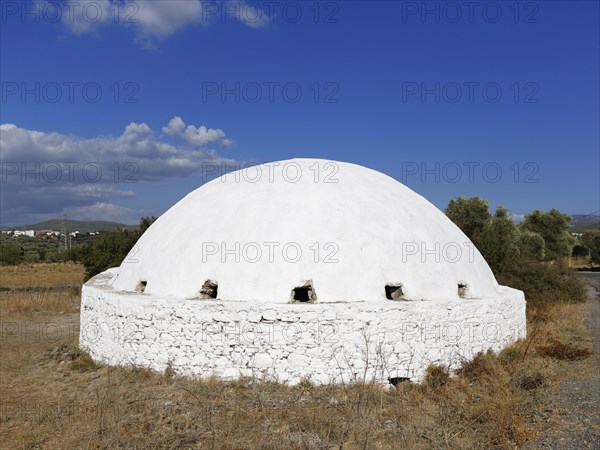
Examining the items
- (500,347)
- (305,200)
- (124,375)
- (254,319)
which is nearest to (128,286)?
(124,375)

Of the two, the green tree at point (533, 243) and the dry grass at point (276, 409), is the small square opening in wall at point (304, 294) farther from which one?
the green tree at point (533, 243)

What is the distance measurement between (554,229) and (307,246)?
4973cm

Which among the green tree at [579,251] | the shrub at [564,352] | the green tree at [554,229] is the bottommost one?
the shrub at [564,352]

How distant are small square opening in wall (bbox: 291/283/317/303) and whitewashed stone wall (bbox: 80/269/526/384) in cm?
46

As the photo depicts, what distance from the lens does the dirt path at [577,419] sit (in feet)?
24.3

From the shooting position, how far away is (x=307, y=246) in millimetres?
10719

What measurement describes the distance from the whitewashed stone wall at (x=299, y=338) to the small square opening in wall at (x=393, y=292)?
0.52m

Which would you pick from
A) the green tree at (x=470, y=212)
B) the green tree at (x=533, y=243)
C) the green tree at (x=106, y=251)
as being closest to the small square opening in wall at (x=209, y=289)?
the green tree at (x=106, y=251)

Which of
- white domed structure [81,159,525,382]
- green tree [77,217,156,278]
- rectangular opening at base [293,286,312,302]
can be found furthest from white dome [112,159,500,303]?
green tree [77,217,156,278]

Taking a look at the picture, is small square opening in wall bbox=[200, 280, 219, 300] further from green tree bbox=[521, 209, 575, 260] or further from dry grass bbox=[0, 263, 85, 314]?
green tree bbox=[521, 209, 575, 260]

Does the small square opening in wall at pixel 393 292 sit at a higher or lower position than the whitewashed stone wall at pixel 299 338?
higher

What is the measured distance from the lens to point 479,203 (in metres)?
38.8

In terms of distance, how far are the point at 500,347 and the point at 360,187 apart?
5.27 meters

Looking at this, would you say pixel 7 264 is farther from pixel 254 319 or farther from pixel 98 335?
pixel 254 319
